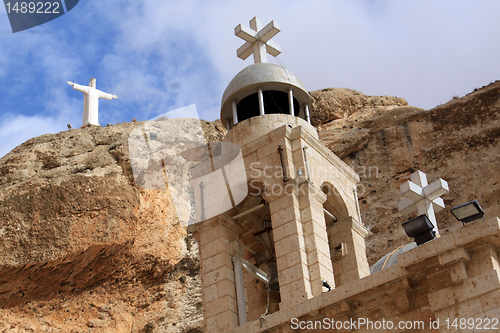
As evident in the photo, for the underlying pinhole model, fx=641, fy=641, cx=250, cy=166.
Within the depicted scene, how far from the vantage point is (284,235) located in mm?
10164

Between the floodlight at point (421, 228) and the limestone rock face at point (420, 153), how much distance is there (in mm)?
10971

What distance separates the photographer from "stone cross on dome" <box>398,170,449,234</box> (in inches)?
439

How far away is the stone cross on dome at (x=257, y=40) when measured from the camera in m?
13.6

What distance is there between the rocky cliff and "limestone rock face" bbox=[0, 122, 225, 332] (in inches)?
1.2

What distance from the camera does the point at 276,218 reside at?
1041 cm

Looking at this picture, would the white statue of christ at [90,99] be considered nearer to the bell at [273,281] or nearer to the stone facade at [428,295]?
the bell at [273,281]

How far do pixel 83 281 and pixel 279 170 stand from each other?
10.4 m

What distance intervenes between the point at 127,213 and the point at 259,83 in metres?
9.03

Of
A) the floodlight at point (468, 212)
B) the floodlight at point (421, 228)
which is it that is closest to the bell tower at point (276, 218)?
the floodlight at point (421, 228)

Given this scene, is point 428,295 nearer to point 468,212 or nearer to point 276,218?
point 468,212

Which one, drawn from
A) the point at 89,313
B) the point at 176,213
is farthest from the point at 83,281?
the point at 176,213

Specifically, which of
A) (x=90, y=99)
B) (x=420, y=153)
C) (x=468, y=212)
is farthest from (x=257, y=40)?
(x=90, y=99)

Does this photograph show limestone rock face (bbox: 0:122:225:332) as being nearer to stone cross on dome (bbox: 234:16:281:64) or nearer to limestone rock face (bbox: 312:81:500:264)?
limestone rock face (bbox: 312:81:500:264)

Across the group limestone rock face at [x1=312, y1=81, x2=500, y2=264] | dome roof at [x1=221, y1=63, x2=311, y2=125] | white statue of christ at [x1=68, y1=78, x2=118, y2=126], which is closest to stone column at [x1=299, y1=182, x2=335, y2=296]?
dome roof at [x1=221, y1=63, x2=311, y2=125]
